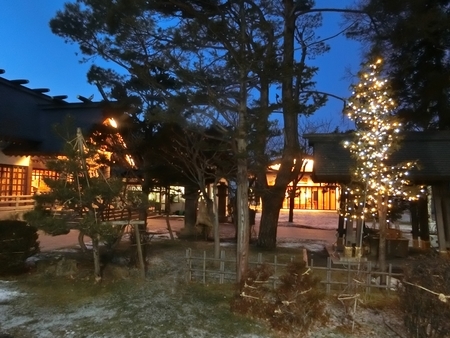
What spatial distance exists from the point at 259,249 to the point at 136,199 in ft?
19.1

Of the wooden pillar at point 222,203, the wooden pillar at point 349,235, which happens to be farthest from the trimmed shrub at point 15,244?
the wooden pillar at point 222,203

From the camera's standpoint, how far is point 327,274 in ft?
25.1

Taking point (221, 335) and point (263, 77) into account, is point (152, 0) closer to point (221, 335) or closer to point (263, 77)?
point (263, 77)

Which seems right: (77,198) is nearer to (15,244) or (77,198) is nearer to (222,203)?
(15,244)

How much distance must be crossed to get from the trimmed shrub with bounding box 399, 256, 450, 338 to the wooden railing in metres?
16.8

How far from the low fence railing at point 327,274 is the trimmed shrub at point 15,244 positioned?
11.5 feet

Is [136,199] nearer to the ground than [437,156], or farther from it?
nearer to the ground

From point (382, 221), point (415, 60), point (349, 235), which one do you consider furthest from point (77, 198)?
point (415, 60)

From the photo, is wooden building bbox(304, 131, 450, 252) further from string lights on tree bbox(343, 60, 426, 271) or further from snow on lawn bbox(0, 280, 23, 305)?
snow on lawn bbox(0, 280, 23, 305)

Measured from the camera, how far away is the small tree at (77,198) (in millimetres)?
8031

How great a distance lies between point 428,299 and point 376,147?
169 inches

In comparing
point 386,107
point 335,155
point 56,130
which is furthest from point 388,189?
point 56,130

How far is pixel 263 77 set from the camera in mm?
7668

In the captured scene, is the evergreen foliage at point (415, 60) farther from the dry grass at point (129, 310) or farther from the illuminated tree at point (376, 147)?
the dry grass at point (129, 310)
